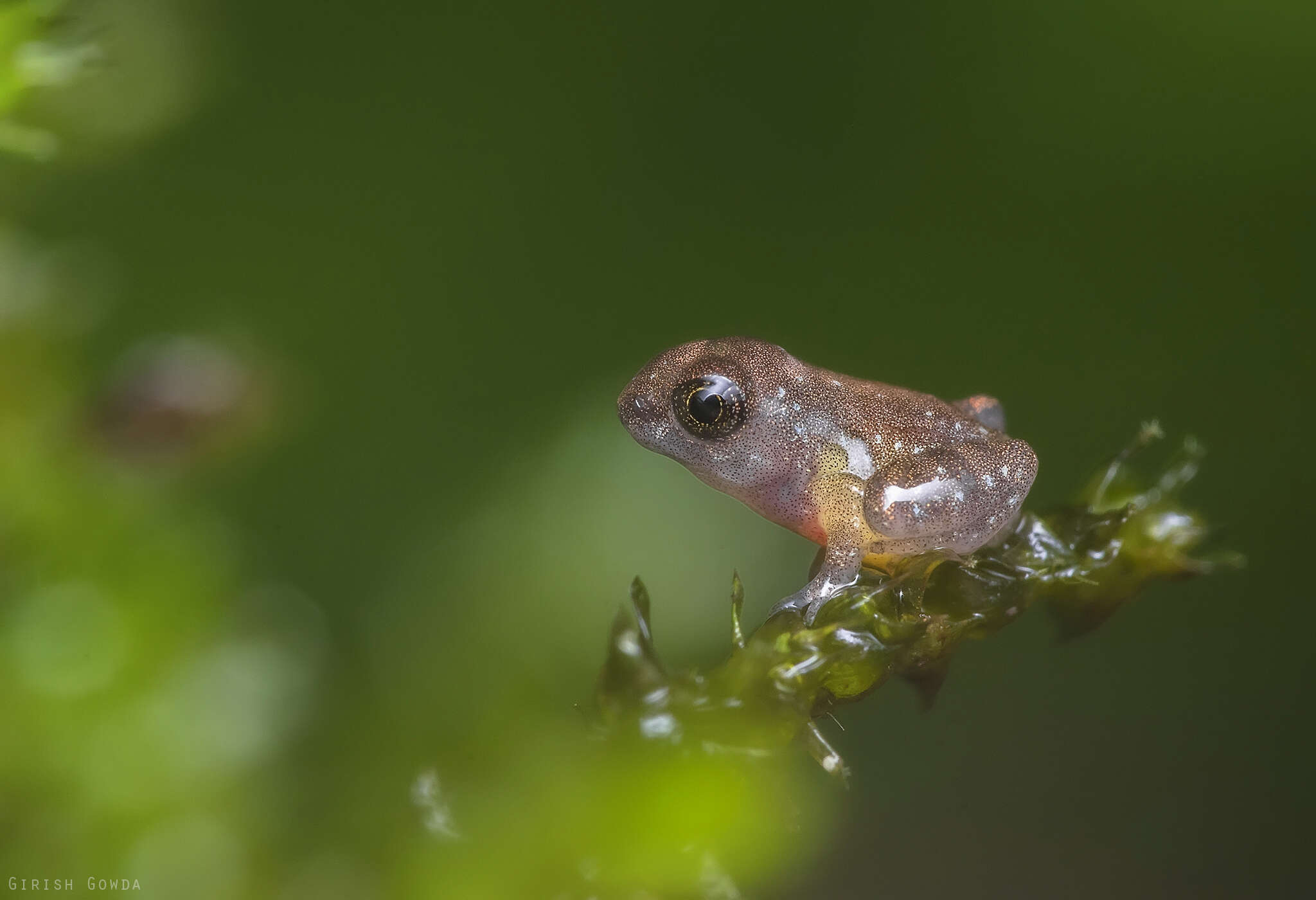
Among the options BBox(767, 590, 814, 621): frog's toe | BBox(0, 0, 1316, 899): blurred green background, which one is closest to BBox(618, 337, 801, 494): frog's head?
BBox(767, 590, 814, 621): frog's toe

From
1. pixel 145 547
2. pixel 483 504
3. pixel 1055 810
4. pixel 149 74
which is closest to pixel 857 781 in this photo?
pixel 1055 810

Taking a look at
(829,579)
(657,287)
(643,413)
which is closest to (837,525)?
(829,579)

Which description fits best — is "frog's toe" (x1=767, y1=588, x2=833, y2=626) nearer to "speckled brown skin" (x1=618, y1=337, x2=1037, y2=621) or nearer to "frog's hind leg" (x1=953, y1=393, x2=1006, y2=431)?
"speckled brown skin" (x1=618, y1=337, x2=1037, y2=621)

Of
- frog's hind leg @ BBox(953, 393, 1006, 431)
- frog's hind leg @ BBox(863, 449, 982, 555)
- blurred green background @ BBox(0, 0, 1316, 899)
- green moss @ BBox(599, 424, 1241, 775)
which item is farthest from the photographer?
blurred green background @ BBox(0, 0, 1316, 899)

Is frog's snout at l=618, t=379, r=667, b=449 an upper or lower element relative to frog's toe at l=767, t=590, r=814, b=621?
upper

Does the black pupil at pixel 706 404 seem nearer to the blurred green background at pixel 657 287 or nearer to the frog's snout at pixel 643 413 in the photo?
the frog's snout at pixel 643 413

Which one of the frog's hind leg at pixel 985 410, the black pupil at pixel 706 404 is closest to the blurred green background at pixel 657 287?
the frog's hind leg at pixel 985 410

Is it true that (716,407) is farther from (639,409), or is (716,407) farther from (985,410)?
(985,410)

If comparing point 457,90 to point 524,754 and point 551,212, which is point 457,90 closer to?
point 551,212
